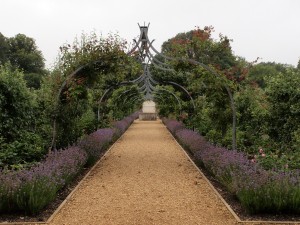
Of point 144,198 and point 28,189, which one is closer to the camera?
point 28,189

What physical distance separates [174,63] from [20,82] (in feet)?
14.9

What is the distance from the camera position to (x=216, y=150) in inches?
371

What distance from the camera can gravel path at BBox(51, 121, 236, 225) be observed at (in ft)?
18.9

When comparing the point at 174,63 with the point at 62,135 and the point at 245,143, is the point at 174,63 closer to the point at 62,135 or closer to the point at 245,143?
the point at 245,143

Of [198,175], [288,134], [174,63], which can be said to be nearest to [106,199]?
→ [198,175]

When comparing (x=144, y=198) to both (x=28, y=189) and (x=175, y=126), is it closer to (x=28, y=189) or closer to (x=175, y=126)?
(x=28, y=189)

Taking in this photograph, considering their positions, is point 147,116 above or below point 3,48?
below

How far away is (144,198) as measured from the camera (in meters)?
6.99

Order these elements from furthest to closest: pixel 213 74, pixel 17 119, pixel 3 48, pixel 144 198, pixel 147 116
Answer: pixel 3 48
pixel 147 116
pixel 213 74
pixel 17 119
pixel 144 198

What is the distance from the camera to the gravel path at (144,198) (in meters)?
5.75

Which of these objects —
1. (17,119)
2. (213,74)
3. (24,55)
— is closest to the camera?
(17,119)

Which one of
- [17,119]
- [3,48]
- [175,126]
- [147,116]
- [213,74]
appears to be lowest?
[175,126]

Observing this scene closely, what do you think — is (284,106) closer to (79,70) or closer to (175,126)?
(79,70)

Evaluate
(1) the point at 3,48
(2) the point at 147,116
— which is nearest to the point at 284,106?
(2) the point at 147,116
